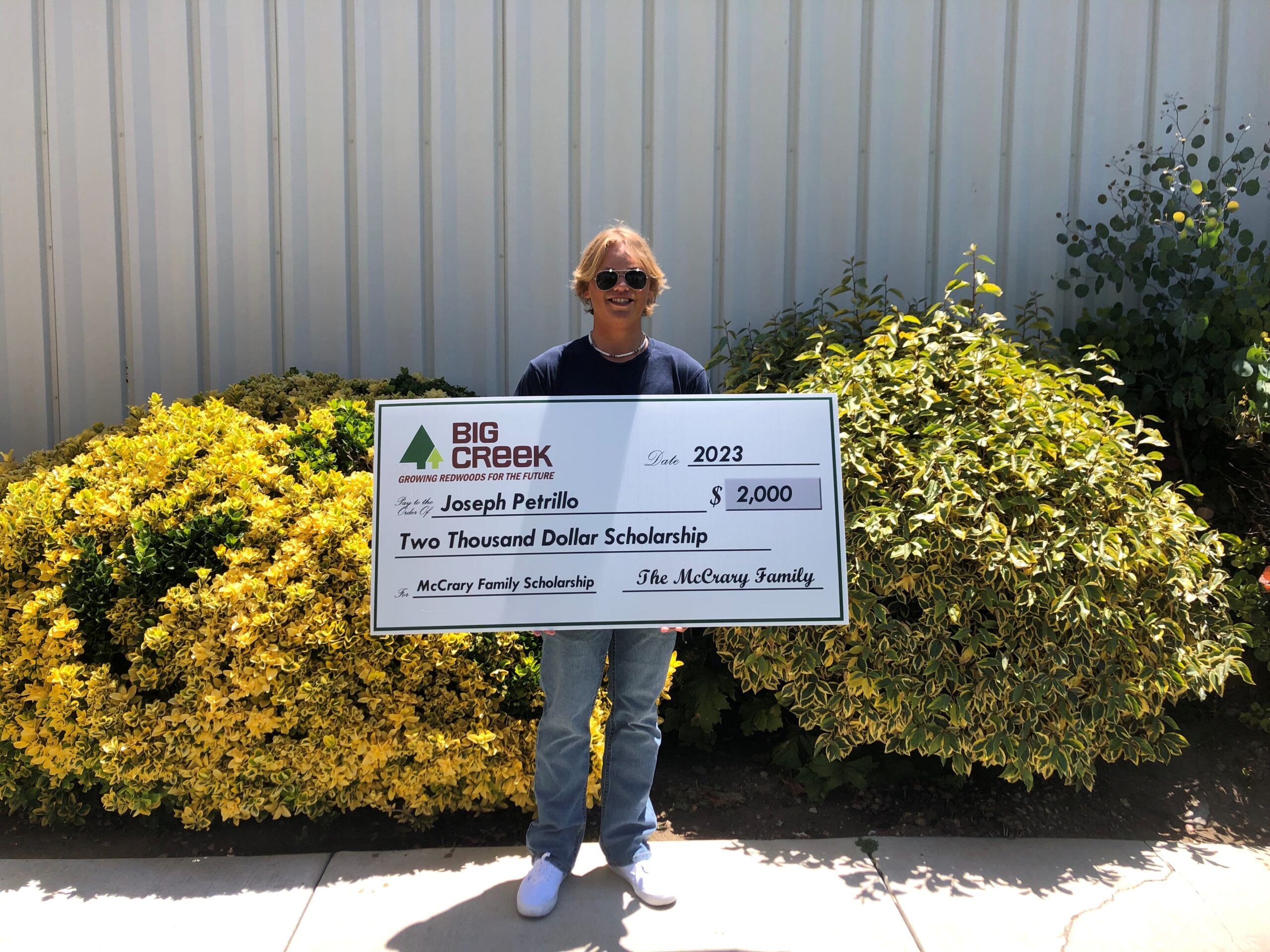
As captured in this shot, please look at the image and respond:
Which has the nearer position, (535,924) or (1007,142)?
(535,924)

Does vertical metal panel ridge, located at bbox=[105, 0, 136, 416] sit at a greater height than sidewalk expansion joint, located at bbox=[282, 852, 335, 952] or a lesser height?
greater

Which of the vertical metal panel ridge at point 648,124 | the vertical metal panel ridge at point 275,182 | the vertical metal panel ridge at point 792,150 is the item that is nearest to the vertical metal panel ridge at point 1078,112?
the vertical metal panel ridge at point 792,150

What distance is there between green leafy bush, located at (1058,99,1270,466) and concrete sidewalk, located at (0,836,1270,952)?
79.9 inches

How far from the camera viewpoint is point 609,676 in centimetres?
284

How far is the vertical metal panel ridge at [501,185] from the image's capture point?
464cm

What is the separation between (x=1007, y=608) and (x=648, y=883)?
148 cm

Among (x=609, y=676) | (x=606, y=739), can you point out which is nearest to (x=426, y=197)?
(x=609, y=676)

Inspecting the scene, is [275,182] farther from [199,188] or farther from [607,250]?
[607,250]

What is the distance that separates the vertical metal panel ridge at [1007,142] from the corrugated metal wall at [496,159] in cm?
1

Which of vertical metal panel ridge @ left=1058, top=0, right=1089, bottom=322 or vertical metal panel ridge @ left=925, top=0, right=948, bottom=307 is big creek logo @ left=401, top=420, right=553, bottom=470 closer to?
vertical metal panel ridge @ left=925, top=0, right=948, bottom=307

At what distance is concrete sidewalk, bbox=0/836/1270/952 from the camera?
267 centimetres

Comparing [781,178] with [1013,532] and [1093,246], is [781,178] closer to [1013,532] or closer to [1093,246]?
[1093,246]

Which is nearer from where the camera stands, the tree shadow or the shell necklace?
the shell necklace

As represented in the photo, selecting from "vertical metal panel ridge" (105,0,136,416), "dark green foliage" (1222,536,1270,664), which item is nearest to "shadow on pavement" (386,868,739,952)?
"dark green foliage" (1222,536,1270,664)
